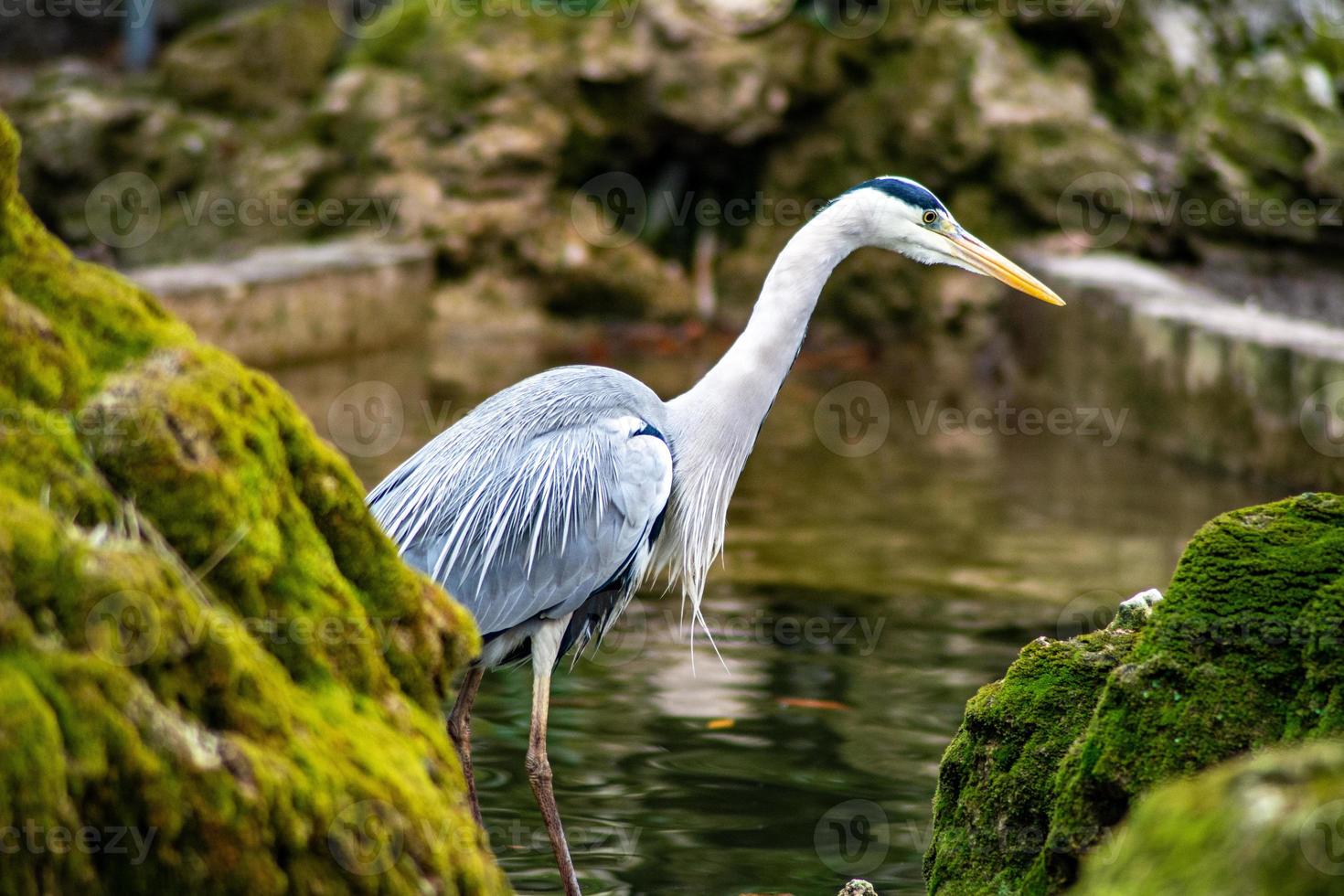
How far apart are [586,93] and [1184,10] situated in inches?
199

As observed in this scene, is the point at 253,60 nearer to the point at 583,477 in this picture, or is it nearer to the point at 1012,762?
the point at 583,477

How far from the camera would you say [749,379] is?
18.7 feet

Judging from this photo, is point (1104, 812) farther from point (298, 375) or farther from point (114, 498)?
point (298, 375)

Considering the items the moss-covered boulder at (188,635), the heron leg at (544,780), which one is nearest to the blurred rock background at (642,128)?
the heron leg at (544,780)

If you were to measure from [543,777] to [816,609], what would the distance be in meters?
3.01

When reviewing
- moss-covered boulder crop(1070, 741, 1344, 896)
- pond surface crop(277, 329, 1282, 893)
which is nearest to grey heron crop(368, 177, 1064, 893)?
pond surface crop(277, 329, 1282, 893)

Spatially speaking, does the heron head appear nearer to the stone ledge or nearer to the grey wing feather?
the grey wing feather

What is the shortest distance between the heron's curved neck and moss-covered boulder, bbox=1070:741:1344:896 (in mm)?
3305

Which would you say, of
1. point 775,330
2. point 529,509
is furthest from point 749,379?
point 529,509

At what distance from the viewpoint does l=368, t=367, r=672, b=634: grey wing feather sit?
207 inches

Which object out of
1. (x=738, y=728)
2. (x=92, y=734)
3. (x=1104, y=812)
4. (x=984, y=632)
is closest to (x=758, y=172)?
(x=984, y=632)

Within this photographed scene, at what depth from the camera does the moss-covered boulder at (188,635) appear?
2592mm

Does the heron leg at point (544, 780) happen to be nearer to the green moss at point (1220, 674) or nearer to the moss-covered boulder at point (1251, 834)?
the green moss at point (1220, 674)

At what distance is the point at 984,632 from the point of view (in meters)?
7.46
